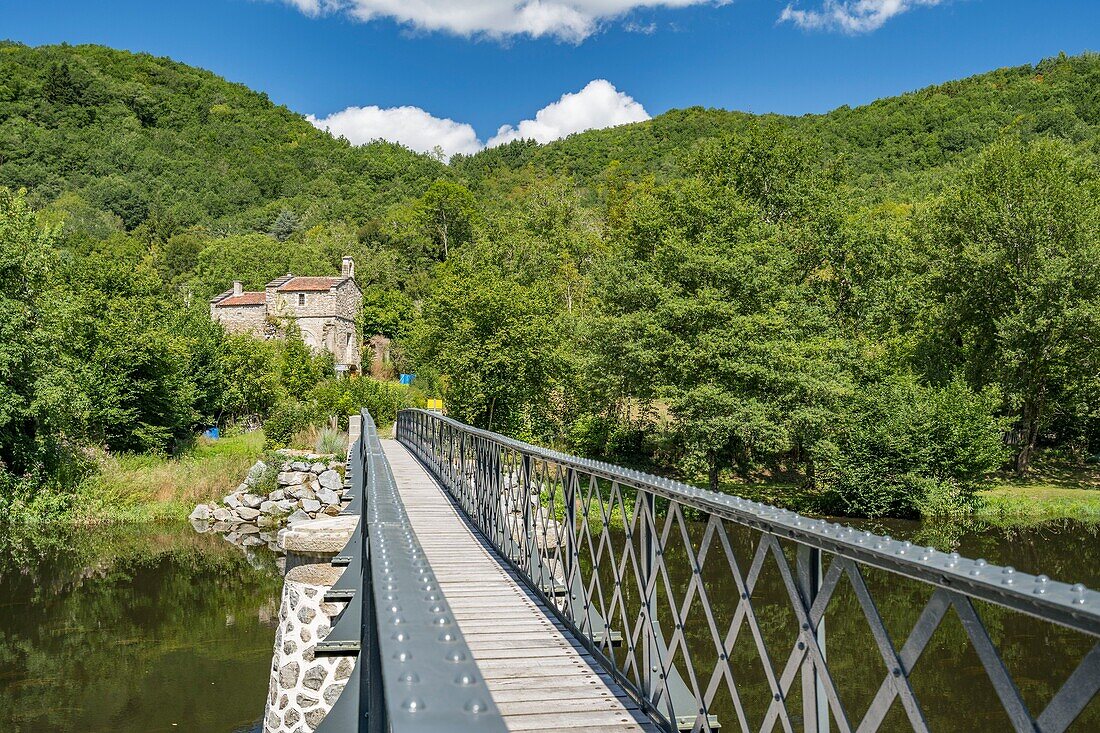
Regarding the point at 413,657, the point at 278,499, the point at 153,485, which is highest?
the point at 413,657

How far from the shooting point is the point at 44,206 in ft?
235

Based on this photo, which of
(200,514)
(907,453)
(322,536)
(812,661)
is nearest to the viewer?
(812,661)

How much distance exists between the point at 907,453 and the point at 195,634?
1881 centimetres

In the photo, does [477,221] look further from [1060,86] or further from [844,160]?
[1060,86]

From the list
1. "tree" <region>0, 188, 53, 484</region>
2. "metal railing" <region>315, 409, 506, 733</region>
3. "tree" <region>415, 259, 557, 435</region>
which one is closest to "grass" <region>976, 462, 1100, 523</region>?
"tree" <region>415, 259, 557, 435</region>

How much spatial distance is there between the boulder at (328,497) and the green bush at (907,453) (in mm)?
14371

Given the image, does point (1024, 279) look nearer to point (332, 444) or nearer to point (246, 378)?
point (332, 444)

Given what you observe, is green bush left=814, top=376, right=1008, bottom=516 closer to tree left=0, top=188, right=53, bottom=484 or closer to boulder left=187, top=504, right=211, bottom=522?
boulder left=187, top=504, right=211, bottom=522

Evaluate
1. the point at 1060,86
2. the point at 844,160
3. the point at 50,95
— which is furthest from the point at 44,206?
the point at 1060,86

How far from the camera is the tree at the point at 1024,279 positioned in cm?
2539

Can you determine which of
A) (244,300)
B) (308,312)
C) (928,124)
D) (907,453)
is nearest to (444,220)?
(244,300)

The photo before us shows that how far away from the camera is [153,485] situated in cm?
2559

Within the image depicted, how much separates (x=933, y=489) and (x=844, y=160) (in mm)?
16545

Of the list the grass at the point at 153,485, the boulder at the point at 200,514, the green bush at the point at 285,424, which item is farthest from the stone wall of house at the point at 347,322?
the boulder at the point at 200,514
